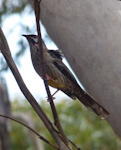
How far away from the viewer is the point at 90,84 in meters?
1.90

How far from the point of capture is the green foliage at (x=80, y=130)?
538 cm

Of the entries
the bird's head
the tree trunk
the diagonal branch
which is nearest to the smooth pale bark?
the bird's head

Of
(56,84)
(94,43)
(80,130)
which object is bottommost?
(56,84)

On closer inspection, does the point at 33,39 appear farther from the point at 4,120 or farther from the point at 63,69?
the point at 4,120

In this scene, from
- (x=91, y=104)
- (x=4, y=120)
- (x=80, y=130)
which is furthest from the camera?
(x=80, y=130)

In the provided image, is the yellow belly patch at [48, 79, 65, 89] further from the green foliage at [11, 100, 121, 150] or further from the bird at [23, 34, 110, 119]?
the green foliage at [11, 100, 121, 150]

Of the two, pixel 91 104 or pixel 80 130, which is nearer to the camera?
pixel 91 104

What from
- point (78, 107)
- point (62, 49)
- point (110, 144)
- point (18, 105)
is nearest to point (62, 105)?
point (78, 107)

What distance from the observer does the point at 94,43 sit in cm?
183

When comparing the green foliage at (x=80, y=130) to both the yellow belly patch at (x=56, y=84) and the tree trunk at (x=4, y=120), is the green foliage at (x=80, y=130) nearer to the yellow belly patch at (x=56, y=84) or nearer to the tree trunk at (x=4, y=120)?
the tree trunk at (x=4, y=120)

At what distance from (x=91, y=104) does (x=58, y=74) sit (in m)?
0.33

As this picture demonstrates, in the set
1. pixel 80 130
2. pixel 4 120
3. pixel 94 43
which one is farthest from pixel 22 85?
pixel 80 130

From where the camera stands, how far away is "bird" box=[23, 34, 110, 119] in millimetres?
1778

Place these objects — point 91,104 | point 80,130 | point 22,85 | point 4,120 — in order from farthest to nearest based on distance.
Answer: point 80,130
point 4,120
point 91,104
point 22,85
